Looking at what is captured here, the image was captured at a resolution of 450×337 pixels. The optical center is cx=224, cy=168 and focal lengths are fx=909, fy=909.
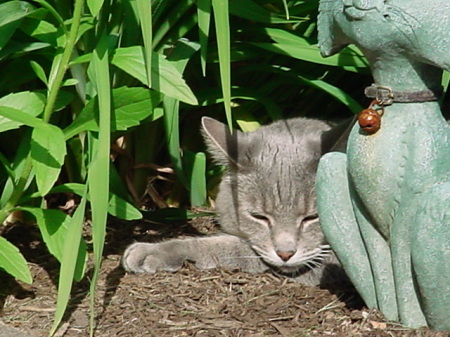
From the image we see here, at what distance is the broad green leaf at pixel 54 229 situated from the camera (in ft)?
9.55

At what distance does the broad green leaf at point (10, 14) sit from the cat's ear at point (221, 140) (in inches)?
30.4

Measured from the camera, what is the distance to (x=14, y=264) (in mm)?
2855

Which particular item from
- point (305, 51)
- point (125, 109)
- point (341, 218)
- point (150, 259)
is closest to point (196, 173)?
point (150, 259)

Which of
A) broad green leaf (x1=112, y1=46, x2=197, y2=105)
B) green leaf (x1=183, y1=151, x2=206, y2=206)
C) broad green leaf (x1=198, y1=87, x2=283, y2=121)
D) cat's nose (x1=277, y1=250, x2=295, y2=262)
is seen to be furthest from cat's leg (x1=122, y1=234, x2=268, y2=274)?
broad green leaf (x1=112, y1=46, x2=197, y2=105)

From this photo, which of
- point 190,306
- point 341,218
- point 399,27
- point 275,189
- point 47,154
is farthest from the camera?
point 275,189

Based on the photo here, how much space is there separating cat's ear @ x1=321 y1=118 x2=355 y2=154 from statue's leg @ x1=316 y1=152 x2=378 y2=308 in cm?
49

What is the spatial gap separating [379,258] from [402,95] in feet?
1.64

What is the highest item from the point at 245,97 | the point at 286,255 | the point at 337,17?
the point at 337,17

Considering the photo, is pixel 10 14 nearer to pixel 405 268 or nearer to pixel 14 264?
pixel 14 264

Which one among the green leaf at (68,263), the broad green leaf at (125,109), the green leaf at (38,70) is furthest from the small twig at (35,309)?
the green leaf at (38,70)

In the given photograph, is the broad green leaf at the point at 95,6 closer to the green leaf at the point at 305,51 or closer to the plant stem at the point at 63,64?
the plant stem at the point at 63,64

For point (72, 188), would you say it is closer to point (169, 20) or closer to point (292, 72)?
point (169, 20)

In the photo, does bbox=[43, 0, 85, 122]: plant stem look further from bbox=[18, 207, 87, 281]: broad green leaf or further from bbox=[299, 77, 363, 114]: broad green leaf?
bbox=[299, 77, 363, 114]: broad green leaf

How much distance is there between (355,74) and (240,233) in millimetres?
1003
